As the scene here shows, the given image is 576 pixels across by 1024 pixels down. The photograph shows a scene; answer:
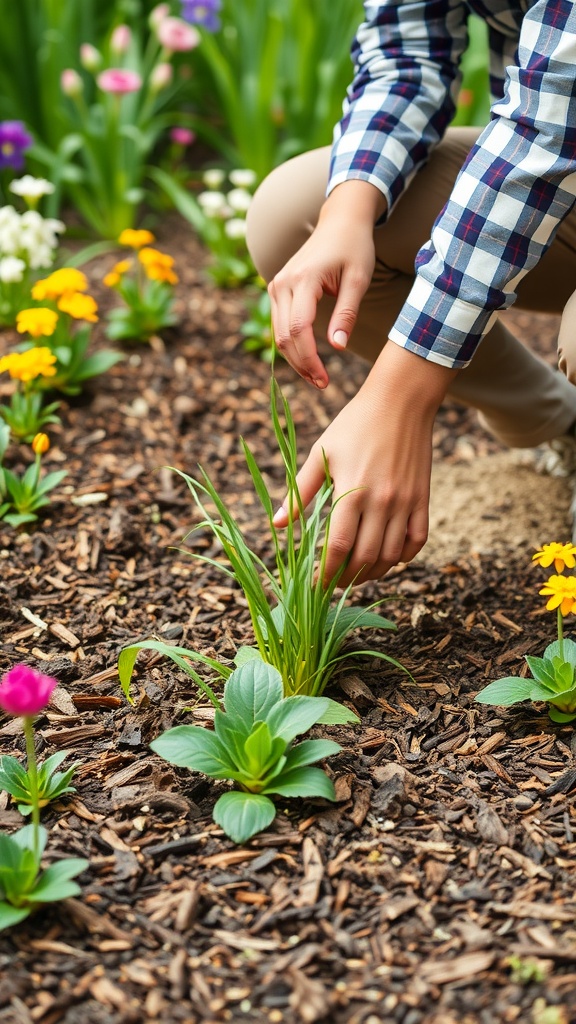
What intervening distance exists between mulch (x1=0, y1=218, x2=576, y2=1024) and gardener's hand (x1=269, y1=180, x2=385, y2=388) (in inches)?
18.7

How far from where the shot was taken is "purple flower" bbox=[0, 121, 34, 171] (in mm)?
2594

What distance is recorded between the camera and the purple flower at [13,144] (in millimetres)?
2594

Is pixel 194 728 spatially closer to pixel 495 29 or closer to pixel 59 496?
pixel 59 496

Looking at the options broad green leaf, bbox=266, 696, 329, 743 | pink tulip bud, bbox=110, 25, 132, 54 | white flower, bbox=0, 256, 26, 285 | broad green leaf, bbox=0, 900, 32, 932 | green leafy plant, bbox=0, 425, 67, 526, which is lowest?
green leafy plant, bbox=0, 425, 67, 526

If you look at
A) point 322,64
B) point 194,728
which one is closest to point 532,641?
point 194,728

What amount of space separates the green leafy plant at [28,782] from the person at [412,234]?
0.42 m

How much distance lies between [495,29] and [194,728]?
124cm

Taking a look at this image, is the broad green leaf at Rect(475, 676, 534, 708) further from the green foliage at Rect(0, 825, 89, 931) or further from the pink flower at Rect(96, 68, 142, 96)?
the pink flower at Rect(96, 68, 142, 96)

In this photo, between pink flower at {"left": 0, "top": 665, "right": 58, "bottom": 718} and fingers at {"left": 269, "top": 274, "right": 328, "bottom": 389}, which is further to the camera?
fingers at {"left": 269, "top": 274, "right": 328, "bottom": 389}

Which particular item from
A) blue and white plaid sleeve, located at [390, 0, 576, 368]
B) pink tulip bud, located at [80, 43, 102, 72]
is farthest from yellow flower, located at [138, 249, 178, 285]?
blue and white plaid sleeve, located at [390, 0, 576, 368]

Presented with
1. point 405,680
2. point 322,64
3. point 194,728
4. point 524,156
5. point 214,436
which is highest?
point 524,156

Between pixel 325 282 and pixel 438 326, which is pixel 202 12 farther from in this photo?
pixel 438 326

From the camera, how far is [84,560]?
1680 millimetres

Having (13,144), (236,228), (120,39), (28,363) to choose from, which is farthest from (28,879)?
(120,39)
